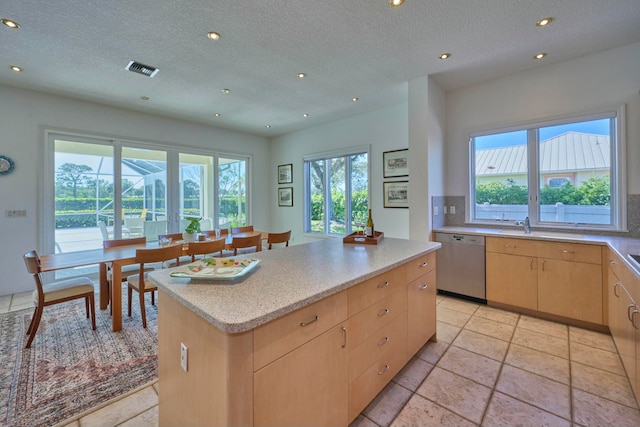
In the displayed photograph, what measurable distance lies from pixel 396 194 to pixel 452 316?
204cm

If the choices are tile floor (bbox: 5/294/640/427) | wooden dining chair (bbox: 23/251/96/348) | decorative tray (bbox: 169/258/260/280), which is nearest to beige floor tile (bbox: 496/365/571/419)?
tile floor (bbox: 5/294/640/427)

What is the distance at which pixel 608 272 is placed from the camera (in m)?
2.41

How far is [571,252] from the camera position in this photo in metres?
2.62

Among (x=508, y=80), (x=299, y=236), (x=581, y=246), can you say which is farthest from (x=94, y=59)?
(x=581, y=246)

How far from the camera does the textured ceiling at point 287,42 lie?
2.15 metres

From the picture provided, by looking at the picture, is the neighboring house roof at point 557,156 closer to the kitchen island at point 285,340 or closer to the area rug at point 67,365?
the kitchen island at point 285,340

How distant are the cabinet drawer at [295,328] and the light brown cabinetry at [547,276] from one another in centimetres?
253

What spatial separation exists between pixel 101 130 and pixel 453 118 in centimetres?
530

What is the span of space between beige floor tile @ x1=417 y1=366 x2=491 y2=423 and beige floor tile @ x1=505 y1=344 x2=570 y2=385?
492mm

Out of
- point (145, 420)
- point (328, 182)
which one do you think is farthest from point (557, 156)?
point (145, 420)

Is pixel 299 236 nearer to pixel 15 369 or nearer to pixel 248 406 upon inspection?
pixel 15 369

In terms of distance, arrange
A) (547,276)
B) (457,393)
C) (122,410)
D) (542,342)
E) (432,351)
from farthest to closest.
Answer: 1. (547,276)
2. (542,342)
3. (432,351)
4. (457,393)
5. (122,410)

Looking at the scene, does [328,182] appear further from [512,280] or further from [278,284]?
[278,284]

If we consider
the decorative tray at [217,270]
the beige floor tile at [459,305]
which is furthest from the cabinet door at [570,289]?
the decorative tray at [217,270]
